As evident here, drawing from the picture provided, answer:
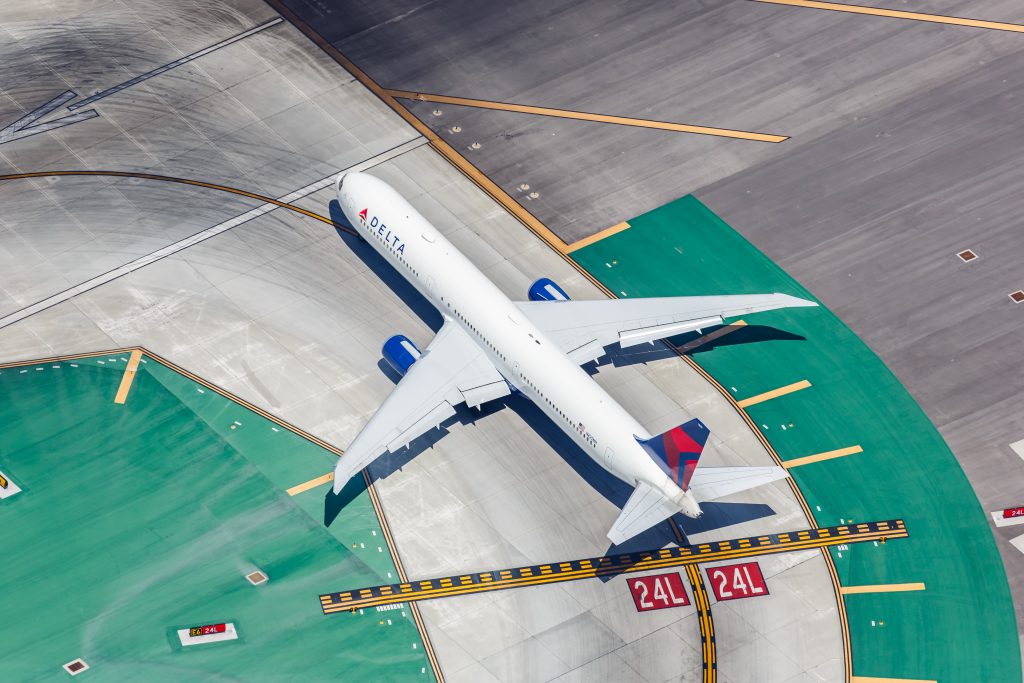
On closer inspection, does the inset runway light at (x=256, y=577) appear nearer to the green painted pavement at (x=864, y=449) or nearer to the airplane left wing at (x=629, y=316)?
the airplane left wing at (x=629, y=316)

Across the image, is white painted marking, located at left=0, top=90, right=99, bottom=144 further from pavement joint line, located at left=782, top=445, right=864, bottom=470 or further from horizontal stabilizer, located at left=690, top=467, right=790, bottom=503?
pavement joint line, located at left=782, top=445, right=864, bottom=470

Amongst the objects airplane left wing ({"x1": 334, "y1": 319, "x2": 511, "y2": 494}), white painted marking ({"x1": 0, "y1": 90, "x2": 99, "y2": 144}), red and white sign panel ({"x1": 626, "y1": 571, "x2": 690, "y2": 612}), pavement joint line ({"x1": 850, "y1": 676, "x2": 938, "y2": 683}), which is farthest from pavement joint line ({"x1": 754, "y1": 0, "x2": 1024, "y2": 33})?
pavement joint line ({"x1": 850, "y1": 676, "x2": 938, "y2": 683})

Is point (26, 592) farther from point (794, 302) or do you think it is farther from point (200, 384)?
point (794, 302)

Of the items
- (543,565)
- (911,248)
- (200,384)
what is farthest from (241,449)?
(911,248)

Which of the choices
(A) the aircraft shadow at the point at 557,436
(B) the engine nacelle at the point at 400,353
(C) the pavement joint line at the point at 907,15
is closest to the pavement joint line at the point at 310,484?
(A) the aircraft shadow at the point at 557,436

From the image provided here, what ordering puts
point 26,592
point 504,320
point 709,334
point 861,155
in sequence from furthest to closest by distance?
point 861,155, point 709,334, point 504,320, point 26,592

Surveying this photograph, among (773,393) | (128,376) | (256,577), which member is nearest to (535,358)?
(773,393)

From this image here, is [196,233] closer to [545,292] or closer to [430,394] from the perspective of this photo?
[430,394]

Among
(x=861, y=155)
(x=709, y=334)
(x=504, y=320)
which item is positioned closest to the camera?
(x=504, y=320)
